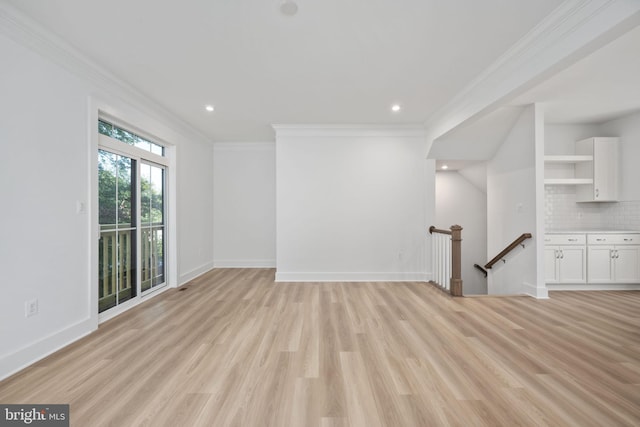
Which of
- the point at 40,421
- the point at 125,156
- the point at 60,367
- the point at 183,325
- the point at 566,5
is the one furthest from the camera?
the point at 125,156

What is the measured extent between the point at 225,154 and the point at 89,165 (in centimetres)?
340

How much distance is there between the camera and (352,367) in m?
2.14

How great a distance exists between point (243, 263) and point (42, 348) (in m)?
3.88

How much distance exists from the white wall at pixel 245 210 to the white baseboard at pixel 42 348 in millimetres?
3337

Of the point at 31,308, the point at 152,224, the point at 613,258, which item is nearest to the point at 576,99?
the point at 613,258

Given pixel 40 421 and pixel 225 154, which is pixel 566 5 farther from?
pixel 225 154

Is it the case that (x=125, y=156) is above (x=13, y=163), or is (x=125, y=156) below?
above

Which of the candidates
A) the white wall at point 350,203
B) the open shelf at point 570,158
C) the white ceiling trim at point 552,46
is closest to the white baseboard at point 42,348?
the white wall at point 350,203

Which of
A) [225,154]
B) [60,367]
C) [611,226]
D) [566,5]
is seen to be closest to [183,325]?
[60,367]

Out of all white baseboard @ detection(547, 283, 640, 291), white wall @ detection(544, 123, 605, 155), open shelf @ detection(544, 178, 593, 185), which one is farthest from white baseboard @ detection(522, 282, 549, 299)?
white wall @ detection(544, 123, 605, 155)

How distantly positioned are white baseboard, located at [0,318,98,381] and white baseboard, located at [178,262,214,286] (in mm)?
1876

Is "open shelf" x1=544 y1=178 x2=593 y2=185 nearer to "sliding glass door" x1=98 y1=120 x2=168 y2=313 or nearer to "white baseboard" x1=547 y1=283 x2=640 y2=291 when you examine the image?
"white baseboard" x1=547 y1=283 x2=640 y2=291

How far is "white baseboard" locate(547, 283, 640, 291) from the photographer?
13.8 feet

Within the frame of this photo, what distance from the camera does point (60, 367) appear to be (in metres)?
2.18
